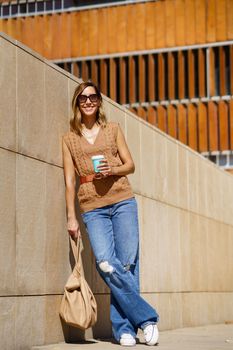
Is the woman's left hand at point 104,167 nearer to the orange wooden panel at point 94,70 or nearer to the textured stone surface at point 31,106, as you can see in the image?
the textured stone surface at point 31,106

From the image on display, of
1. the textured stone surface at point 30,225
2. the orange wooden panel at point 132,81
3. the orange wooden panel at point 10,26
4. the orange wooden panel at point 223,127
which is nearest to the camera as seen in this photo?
the textured stone surface at point 30,225

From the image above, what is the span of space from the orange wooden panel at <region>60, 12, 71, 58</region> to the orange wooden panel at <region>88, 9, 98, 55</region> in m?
0.63

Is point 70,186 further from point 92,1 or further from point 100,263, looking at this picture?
point 92,1

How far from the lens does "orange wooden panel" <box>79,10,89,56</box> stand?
25875 mm

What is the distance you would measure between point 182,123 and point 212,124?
2.78 ft

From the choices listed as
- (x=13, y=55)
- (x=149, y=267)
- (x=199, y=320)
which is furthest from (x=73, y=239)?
(x=199, y=320)

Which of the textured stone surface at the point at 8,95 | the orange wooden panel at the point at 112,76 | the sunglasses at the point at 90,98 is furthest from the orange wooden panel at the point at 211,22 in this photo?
the textured stone surface at the point at 8,95

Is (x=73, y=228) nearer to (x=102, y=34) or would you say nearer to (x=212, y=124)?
(x=212, y=124)

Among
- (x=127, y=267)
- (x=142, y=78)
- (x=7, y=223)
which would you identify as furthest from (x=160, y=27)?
(x=7, y=223)

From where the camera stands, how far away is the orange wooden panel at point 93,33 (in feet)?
84.6

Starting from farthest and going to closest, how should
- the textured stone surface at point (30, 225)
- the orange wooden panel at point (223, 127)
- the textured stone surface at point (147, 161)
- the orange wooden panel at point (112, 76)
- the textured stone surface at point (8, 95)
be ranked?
the orange wooden panel at point (112, 76)
the orange wooden panel at point (223, 127)
the textured stone surface at point (147, 161)
the textured stone surface at point (30, 225)
the textured stone surface at point (8, 95)

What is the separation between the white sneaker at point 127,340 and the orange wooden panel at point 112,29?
19.4 m

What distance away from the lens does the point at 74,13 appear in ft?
86.0

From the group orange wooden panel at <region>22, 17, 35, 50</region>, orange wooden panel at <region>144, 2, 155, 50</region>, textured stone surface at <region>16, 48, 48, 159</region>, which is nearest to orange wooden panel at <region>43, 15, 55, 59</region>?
orange wooden panel at <region>22, 17, 35, 50</region>
